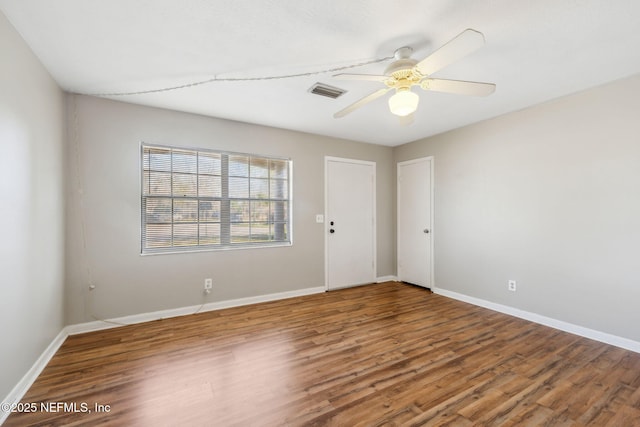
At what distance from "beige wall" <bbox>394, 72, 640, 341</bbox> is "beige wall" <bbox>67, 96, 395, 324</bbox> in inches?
90.5

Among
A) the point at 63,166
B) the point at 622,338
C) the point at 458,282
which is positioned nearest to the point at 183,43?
the point at 63,166

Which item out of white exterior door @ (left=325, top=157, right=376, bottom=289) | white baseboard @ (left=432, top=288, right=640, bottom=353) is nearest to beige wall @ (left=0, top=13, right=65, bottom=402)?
white exterior door @ (left=325, top=157, right=376, bottom=289)

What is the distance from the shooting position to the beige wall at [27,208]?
5.47 ft

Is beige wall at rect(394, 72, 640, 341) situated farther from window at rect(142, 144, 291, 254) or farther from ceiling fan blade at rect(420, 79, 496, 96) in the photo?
window at rect(142, 144, 291, 254)

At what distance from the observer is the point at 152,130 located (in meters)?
3.09

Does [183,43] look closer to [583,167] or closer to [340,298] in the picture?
[340,298]

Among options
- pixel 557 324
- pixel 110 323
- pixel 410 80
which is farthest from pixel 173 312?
pixel 557 324

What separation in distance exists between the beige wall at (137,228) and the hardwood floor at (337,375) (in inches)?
14.5

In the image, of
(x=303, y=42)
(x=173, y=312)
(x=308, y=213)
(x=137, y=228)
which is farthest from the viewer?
(x=308, y=213)

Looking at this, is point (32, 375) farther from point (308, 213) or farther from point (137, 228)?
point (308, 213)

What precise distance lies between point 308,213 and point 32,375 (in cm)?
311

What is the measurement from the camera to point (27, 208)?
194cm

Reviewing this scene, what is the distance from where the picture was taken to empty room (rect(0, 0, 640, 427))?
5.54 ft

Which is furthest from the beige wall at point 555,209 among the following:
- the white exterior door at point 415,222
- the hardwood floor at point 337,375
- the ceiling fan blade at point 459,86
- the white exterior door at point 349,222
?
the ceiling fan blade at point 459,86
